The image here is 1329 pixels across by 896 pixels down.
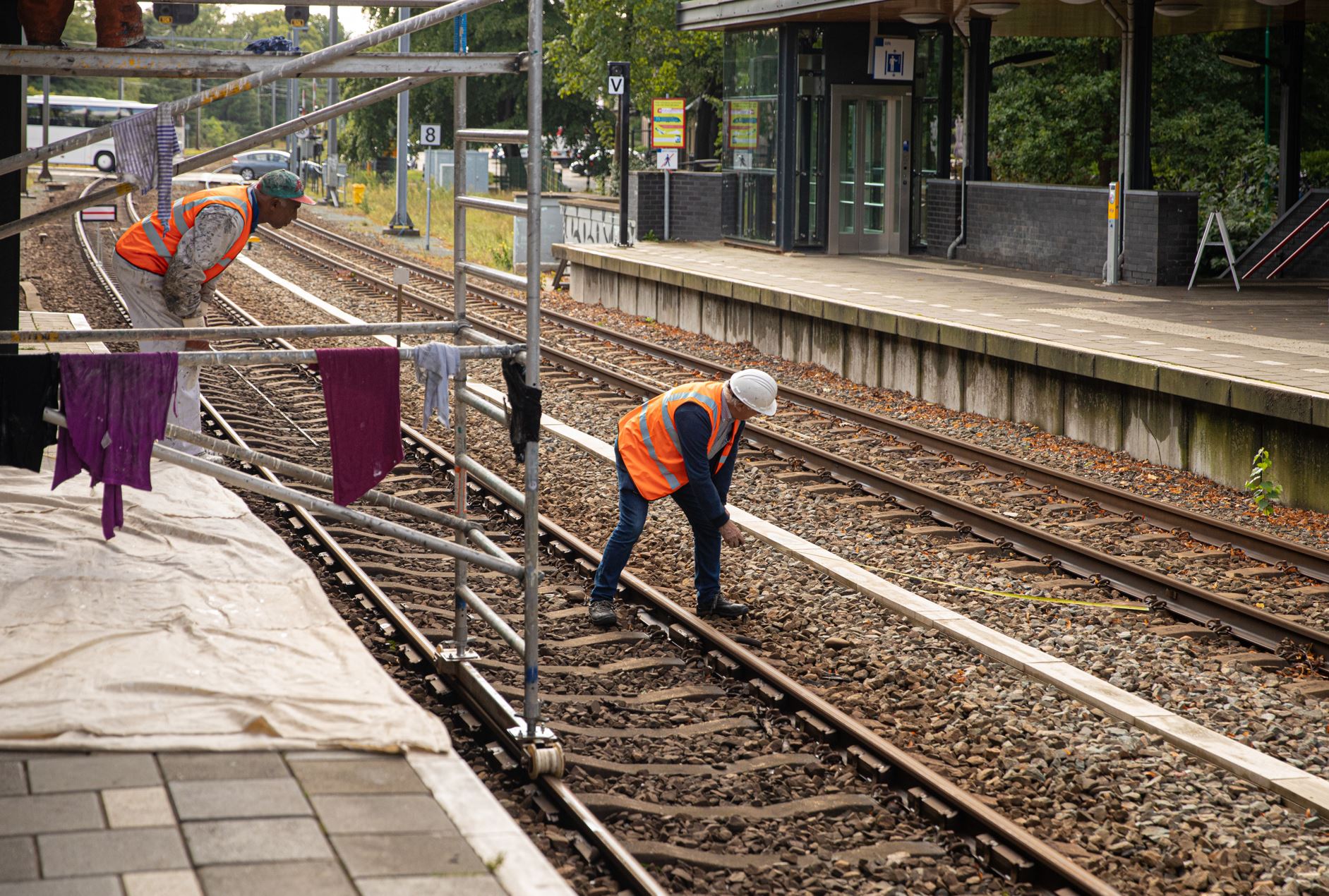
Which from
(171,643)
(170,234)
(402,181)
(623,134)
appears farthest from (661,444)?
(402,181)

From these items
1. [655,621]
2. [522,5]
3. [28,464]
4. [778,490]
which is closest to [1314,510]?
[778,490]

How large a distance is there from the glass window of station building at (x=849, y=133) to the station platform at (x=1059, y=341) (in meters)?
1.80

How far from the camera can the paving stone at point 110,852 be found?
13.4ft

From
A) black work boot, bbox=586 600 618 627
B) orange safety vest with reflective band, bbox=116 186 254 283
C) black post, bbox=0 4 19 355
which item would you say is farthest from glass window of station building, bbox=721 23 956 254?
black work boot, bbox=586 600 618 627

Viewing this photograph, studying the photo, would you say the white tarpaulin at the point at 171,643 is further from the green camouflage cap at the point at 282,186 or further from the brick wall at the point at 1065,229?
the brick wall at the point at 1065,229

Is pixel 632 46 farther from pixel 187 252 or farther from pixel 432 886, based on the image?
pixel 432 886

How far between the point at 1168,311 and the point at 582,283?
36.3 ft

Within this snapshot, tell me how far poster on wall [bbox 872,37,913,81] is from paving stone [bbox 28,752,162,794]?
2023 centimetres

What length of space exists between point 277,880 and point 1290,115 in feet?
67.1

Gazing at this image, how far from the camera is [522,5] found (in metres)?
58.3

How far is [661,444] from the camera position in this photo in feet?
24.6

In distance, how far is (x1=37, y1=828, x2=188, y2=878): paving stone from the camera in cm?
409

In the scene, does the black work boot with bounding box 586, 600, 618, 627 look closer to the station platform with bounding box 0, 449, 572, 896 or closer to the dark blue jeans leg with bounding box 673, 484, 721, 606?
the dark blue jeans leg with bounding box 673, 484, 721, 606

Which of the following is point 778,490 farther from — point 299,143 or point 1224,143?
point 299,143
